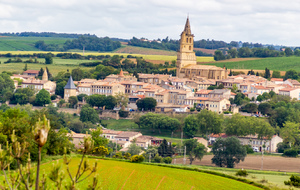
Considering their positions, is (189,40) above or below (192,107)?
above

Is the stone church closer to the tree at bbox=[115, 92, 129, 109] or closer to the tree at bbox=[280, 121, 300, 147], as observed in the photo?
the tree at bbox=[115, 92, 129, 109]

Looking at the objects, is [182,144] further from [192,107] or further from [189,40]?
[189,40]

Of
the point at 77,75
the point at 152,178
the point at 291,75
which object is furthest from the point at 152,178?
the point at 291,75

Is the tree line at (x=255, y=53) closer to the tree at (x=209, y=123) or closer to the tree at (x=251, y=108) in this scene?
the tree at (x=251, y=108)

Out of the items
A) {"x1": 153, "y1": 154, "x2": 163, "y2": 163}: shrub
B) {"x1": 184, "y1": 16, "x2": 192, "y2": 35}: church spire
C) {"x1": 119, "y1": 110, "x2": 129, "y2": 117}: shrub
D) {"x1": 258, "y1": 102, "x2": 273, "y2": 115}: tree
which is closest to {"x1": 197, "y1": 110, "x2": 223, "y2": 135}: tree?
{"x1": 258, "y1": 102, "x2": 273, "y2": 115}: tree

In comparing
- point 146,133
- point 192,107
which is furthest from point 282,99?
point 146,133
